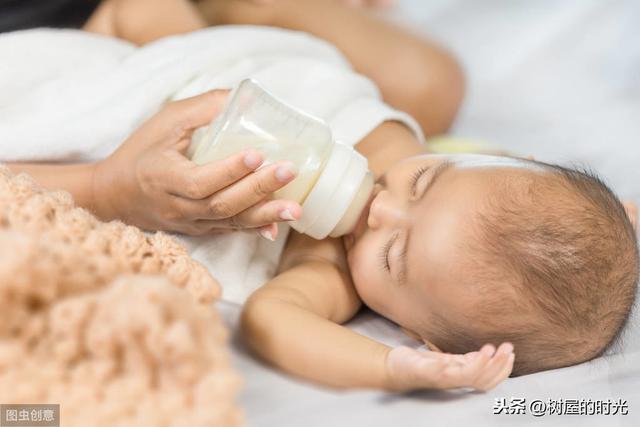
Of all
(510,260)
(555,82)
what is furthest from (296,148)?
(555,82)

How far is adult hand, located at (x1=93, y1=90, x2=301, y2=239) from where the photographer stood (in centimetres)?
83

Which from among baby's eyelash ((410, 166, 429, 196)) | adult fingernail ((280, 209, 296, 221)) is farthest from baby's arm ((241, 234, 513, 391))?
baby's eyelash ((410, 166, 429, 196))

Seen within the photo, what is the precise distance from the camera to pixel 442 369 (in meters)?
0.76

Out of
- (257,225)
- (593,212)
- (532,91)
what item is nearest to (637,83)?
(532,91)

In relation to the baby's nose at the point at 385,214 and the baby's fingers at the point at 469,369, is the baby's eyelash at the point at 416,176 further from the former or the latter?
the baby's fingers at the point at 469,369

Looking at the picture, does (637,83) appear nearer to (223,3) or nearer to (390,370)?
(223,3)

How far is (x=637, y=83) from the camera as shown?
5.34 ft

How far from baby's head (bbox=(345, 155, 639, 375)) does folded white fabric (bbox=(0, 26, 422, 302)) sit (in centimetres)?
21

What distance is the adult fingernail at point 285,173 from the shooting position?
81cm

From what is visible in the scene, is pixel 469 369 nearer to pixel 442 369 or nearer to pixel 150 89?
pixel 442 369

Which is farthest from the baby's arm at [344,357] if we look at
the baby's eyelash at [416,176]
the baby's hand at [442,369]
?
the baby's eyelash at [416,176]

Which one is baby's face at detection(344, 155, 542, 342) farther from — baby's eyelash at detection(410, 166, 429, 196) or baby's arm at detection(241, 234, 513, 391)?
baby's arm at detection(241, 234, 513, 391)

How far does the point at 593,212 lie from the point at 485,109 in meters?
0.82

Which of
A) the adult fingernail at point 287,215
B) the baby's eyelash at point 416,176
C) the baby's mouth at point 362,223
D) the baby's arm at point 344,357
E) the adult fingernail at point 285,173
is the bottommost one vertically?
the baby's arm at point 344,357
